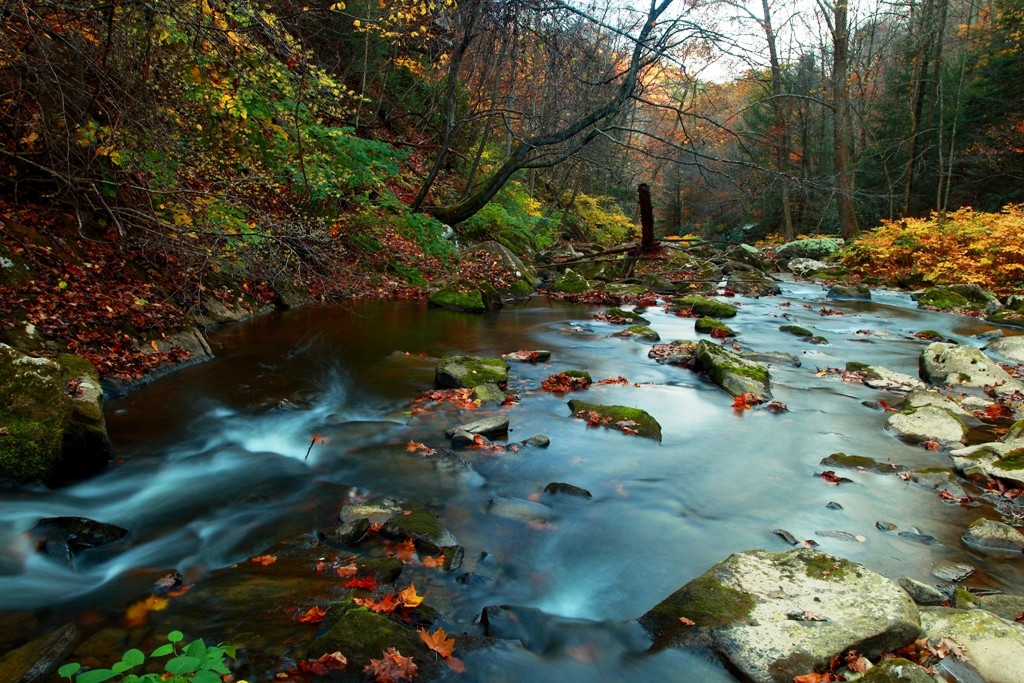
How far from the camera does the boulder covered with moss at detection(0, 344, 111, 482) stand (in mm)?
4387

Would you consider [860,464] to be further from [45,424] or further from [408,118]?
[408,118]

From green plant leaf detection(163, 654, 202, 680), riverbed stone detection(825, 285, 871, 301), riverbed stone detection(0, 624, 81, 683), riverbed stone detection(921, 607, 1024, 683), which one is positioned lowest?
riverbed stone detection(825, 285, 871, 301)

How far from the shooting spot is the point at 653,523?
4875 millimetres

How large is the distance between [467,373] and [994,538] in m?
5.31

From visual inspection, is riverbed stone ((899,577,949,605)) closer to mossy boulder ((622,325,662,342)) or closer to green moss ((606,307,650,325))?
mossy boulder ((622,325,662,342))

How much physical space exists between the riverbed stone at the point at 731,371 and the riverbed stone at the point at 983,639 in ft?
16.1

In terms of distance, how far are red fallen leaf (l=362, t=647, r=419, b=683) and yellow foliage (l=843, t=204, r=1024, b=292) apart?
1851 centimetres

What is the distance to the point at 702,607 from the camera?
3414mm

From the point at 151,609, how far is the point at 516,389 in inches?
198

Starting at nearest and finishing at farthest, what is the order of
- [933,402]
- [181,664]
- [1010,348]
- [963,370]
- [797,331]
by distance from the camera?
[181,664], [933,402], [963,370], [1010,348], [797,331]

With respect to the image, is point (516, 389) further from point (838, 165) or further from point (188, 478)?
point (838, 165)

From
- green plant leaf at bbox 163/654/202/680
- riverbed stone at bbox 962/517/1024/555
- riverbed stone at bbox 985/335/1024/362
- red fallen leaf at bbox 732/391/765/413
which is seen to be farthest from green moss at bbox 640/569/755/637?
riverbed stone at bbox 985/335/1024/362

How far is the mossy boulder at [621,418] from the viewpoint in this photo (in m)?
6.54

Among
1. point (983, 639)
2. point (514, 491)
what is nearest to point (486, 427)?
point (514, 491)
